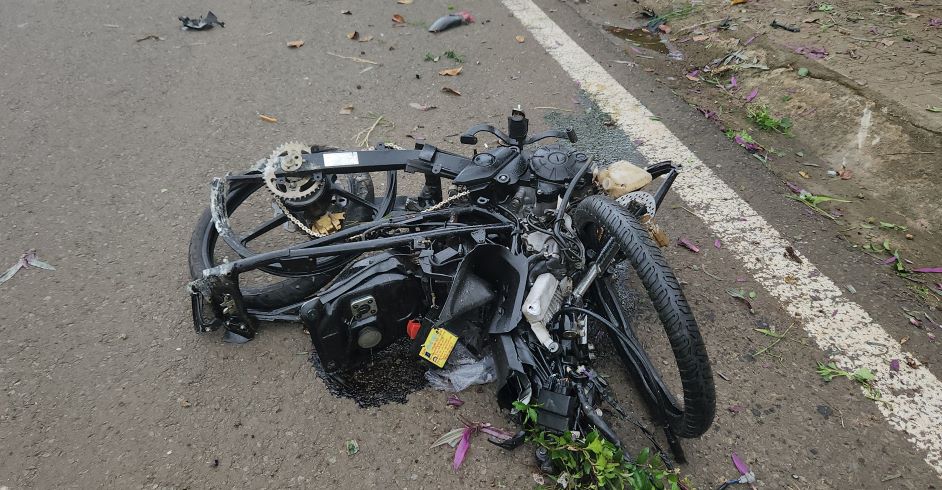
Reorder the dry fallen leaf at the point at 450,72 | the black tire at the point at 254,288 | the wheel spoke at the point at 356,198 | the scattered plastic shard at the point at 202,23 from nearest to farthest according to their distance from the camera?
the black tire at the point at 254,288 < the wheel spoke at the point at 356,198 < the dry fallen leaf at the point at 450,72 < the scattered plastic shard at the point at 202,23

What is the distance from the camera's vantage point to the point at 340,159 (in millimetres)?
2920

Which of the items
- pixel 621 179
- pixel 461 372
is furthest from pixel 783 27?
pixel 461 372

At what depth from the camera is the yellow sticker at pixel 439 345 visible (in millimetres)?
2420

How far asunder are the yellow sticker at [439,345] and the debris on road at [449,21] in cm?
432

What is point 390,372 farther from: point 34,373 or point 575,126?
point 575,126

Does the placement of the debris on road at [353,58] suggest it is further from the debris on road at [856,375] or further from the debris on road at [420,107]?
the debris on road at [856,375]

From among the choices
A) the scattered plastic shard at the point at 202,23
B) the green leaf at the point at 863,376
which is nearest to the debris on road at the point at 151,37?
the scattered plastic shard at the point at 202,23

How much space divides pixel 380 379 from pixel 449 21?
14.6 ft

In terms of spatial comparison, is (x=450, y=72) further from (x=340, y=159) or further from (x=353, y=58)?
(x=340, y=159)

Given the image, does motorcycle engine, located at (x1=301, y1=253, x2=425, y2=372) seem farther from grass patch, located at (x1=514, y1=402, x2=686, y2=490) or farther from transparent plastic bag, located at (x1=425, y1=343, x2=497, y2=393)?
grass patch, located at (x1=514, y1=402, x2=686, y2=490)

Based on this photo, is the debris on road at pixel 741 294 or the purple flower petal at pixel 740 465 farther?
the debris on road at pixel 741 294

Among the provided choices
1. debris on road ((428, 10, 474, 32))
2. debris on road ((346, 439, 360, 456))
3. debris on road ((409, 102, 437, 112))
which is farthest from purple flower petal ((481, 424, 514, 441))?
debris on road ((428, 10, 474, 32))

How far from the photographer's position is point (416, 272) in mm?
2523

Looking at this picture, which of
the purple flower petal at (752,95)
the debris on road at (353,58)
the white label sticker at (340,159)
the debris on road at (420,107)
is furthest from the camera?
the debris on road at (353,58)
